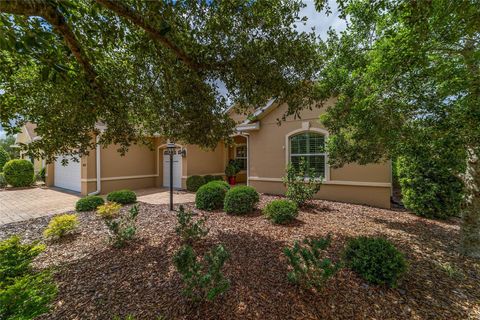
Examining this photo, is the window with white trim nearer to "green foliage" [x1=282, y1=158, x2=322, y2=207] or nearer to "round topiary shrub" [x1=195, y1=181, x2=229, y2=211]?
"round topiary shrub" [x1=195, y1=181, x2=229, y2=211]

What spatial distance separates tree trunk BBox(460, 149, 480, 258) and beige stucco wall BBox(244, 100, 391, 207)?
10.4 ft

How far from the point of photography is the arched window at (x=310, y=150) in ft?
29.1

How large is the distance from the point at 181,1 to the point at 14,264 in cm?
475

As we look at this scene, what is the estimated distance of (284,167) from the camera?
963 cm

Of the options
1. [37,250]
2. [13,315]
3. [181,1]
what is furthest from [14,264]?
[181,1]

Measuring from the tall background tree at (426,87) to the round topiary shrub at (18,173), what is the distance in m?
18.3

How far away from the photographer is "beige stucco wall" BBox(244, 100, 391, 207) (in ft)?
25.5

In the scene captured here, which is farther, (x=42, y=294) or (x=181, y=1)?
(x=181, y=1)

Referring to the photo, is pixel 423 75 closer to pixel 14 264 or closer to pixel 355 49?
pixel 355 49

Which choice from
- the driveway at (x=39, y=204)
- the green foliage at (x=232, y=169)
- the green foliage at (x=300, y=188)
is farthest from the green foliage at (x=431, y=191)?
the green foliage at (x=232, y=169)

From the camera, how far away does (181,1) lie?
3488mm

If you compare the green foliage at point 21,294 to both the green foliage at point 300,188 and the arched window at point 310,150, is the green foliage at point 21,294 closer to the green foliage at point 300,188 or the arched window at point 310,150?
the green foliage at point 300,188

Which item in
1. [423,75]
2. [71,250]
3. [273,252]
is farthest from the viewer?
[71,250]

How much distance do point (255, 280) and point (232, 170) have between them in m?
10.6
